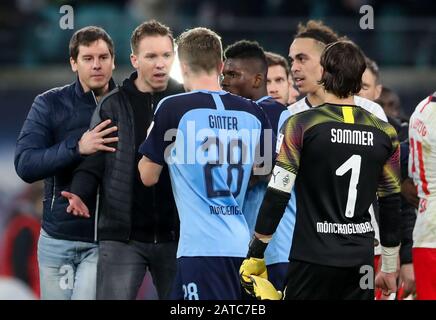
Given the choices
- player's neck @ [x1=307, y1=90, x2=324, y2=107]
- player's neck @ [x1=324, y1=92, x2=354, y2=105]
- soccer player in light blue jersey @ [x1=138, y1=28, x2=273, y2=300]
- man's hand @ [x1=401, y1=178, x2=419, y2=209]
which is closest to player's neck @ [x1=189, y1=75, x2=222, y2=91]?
soccer player in light blue jersey @ [x1=138, y1=28, x2=273, y2=300]

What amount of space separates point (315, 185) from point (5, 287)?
7995 mm

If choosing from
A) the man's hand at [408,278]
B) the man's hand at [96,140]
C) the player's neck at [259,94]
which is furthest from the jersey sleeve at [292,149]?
the man's hand at [408,278]

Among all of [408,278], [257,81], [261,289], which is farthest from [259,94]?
[408,278]

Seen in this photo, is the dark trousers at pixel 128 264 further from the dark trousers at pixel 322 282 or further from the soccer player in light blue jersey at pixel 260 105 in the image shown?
the dark trousers at pixel 322 282

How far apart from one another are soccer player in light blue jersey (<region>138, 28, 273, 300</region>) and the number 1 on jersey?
691 mm

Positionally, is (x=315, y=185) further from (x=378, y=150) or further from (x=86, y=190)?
(x=86, y=190)

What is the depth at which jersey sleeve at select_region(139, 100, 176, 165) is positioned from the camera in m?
6.95

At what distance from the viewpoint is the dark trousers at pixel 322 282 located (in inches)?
263

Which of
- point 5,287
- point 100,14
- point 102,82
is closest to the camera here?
point 102,82

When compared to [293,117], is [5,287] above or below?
below

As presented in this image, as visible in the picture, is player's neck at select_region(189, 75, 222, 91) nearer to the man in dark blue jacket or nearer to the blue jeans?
the man in dark blue jacket

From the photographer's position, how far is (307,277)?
263 inches

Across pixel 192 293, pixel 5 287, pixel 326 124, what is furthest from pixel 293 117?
pixel 5 287

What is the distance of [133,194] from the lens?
777cm
